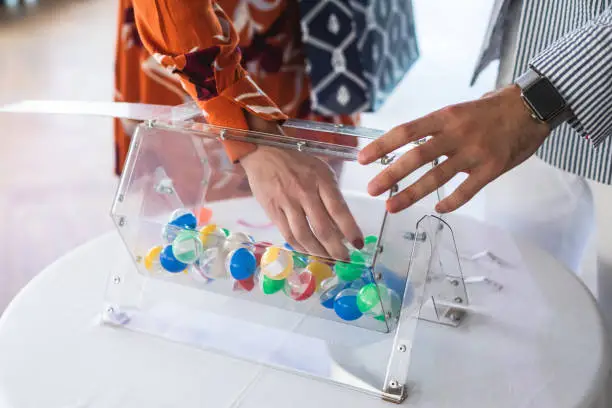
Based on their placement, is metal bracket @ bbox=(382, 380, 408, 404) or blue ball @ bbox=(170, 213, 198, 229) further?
blue ball @ bbox=(170, 213, 198, 229)

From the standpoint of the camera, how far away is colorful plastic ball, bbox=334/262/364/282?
2.76ft

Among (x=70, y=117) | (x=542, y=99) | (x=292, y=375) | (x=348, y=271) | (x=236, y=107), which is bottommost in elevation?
(x=70, y=117)

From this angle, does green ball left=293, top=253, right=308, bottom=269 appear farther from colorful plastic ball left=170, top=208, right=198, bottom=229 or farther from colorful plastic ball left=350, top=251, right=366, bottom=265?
colorful plastic ball left=170, top=208, right=198, bottom=229

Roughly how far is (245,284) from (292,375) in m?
0.16

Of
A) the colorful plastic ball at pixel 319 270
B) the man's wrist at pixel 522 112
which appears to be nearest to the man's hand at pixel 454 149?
the man's wrist at pixel 522 112

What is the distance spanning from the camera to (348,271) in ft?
2.80

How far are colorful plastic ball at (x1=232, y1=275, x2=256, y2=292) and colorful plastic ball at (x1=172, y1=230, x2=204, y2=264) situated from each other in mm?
65

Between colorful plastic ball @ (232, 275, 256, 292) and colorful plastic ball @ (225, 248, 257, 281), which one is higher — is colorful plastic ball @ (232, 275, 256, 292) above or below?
below

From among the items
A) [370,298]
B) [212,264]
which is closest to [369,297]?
[370,298]

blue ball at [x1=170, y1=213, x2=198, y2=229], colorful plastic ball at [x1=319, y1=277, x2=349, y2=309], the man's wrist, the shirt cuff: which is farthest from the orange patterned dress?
the man's wrist

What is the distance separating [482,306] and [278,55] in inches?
24.2

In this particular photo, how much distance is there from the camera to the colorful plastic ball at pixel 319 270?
2.86 ft

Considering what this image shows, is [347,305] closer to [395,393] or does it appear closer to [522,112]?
[395,393]

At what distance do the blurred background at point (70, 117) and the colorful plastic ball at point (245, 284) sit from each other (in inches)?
25.2
